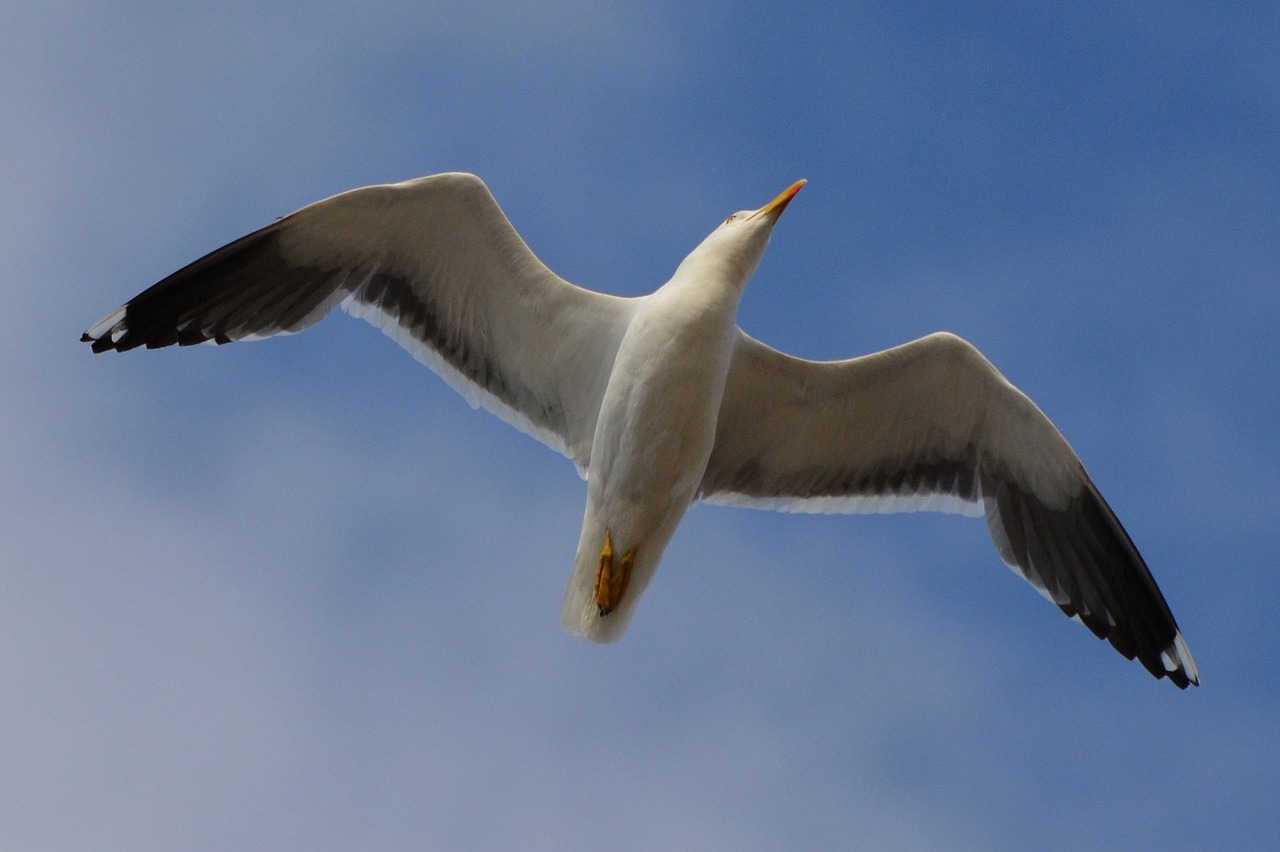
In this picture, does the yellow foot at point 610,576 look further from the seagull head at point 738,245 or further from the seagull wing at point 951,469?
the seagull head at point 738,245

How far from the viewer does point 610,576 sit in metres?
8.26

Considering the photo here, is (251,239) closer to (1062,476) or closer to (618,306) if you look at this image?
(618,306)

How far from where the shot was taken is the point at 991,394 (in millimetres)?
9016

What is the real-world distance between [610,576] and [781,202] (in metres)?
2.33

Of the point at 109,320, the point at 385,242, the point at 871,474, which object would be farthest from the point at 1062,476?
the point at 109,320

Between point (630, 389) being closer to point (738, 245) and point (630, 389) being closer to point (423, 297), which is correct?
point (738, 245)

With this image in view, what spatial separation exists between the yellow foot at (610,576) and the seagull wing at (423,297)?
0.81m

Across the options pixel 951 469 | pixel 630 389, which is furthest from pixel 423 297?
pixel 951 469

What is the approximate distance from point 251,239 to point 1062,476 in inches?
197

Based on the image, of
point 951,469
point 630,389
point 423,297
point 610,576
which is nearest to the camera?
point 630,389

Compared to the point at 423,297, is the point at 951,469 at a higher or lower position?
higher

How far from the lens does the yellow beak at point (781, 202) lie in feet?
28.3

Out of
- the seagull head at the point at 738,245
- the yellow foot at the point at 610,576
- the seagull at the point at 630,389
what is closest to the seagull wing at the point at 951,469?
the seagull at the point at 630,389

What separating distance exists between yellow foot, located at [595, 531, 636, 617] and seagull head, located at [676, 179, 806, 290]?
1555mm
